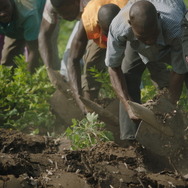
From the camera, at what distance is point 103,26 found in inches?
262

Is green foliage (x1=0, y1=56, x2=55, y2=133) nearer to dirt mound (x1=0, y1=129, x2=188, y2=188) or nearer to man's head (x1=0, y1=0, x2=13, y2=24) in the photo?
man's head (x1=0, y1=0, x2=13, y2=24)

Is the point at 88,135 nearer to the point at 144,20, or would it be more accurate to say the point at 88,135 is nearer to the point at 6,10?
the point at 144,20

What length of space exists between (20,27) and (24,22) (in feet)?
0.42

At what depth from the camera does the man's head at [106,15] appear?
21.6ft

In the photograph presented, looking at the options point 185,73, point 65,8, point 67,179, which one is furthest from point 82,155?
point 65,8

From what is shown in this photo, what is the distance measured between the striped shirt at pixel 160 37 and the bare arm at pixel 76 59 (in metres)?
0.93

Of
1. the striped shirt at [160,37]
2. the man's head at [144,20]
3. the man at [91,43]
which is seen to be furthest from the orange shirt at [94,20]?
the man's head at [144,20]

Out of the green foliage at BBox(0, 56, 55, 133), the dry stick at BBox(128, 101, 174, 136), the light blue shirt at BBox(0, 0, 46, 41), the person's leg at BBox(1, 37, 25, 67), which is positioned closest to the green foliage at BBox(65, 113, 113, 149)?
the dry stick at BBox(128, 101, 174, 136)

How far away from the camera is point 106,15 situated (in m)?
6.59

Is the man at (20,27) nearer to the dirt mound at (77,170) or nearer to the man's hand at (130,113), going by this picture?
the man's hand at (130,113)

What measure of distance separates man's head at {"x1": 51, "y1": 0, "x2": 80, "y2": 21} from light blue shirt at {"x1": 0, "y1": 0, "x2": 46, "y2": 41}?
0.55 m

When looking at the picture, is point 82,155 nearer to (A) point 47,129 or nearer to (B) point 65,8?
(A) point 47,129

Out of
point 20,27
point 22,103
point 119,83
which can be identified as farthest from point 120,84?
point 20,27

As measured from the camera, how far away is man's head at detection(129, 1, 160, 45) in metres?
5.63
